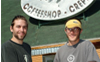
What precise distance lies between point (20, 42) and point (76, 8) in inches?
308

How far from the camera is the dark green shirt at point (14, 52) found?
3387 mm

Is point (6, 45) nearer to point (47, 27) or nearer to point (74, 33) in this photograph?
point (74, 33)

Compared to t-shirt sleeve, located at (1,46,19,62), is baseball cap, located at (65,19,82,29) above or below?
above

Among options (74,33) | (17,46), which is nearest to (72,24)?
(74,33)

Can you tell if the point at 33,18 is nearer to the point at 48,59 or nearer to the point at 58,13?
the point at 58,13

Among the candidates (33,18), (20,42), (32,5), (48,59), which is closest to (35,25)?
(33,18)

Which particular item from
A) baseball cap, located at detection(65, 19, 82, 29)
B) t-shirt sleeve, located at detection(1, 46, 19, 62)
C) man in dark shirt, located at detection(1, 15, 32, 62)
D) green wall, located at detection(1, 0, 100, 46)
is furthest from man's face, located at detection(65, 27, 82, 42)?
green wall, located at detection(1, 0, 100, 46)

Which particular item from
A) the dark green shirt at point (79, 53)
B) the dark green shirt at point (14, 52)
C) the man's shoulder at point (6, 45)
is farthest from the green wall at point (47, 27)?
the man's shoulder at point (6, 45)

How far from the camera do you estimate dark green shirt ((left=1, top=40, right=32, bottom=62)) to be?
11.1 ft

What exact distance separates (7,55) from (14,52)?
0.54 feet

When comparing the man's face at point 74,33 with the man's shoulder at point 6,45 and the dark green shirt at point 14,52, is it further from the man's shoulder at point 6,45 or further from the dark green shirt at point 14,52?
the man's shoulder at point 6,45

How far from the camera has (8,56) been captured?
3.39 metres

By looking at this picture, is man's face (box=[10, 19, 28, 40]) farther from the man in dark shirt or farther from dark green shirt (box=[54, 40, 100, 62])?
dark green shirt (box=[54, 40, 100, 62])

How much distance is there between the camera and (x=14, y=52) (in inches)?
138
